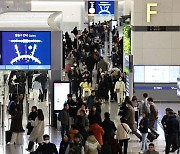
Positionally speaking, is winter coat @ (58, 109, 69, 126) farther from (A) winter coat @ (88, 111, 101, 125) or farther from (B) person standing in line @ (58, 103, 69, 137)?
(A) winter coat @ (88, 111, 101, 125)

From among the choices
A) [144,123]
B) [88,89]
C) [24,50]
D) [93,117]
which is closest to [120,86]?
[88,89]

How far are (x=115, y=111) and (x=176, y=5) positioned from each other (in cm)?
523

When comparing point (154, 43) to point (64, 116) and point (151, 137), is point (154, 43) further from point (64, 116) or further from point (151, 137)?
point (64, 116)

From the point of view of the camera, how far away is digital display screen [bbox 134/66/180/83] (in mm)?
31469

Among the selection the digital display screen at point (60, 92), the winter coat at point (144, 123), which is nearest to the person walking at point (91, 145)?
the winter coat at point (144, 123)

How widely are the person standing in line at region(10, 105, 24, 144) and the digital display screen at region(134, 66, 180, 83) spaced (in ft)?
33.3

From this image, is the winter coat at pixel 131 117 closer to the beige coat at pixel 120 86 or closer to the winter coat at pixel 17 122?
the winter coat at pixel 17 122

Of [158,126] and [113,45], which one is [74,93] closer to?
[158,126]

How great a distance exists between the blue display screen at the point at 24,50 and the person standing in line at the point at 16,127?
226 cm

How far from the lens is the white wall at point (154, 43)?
31.1m

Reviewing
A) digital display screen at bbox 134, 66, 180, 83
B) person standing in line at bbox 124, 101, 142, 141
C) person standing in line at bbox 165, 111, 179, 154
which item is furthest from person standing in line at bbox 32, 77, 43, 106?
person standing in line at bbox 165, 111, 179, 154

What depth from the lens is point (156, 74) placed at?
31.6 m

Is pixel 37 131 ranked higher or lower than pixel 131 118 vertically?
lower

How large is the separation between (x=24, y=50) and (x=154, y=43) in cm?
900
